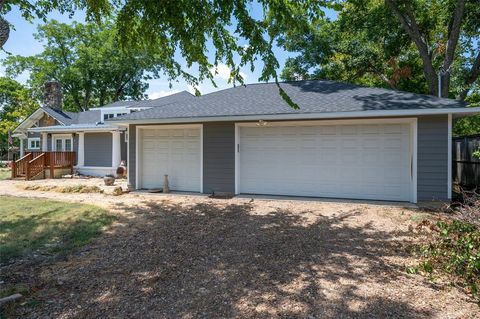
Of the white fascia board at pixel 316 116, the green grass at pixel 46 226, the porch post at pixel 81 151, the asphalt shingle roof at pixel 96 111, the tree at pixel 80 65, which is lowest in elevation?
the green grass at pixel 46 226

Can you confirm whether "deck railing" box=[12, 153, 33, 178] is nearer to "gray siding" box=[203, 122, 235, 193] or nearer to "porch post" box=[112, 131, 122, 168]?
"porch post" box=[112, 131, 122, 168]

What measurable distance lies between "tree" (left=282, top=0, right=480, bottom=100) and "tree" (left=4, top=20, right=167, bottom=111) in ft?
63.4

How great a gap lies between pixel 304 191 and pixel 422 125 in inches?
142

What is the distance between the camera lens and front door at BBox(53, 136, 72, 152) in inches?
724

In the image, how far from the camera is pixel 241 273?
3.89 meters

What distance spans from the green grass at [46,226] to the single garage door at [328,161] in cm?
469

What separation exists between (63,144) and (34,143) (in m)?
5.58

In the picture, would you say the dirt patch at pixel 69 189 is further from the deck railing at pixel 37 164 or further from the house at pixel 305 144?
the deck railing at pixel 37 164

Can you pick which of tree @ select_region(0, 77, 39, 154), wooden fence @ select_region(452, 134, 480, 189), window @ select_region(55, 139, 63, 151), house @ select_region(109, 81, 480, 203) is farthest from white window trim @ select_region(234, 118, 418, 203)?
tree @ select_region(0, 77, 39, 154)

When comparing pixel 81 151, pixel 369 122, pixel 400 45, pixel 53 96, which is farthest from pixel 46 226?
pixel 53 96

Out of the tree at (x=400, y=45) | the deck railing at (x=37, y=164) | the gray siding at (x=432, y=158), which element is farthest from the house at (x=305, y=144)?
the deck railing at (x=37, y=164)

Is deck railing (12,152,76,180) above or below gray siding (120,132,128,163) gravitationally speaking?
below

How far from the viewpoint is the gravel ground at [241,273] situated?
3037 millimetres

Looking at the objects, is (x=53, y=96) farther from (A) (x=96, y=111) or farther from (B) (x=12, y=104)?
(B) (x=12, y=104)
